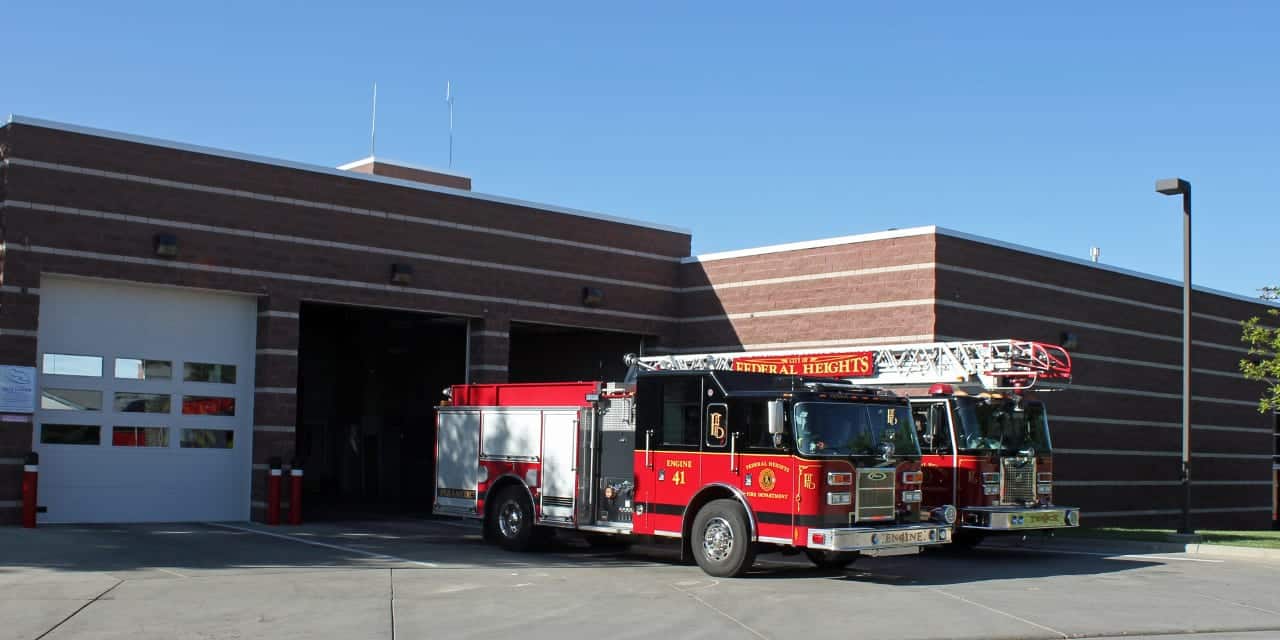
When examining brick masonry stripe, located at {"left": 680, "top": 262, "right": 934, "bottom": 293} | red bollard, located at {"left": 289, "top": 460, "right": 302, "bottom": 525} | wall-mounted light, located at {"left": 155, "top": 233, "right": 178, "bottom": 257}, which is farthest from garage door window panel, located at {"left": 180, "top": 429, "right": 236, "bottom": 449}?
brick masonry stripe, located at {"left": 680, "top": 262, "right": 934, "bottom": 293}

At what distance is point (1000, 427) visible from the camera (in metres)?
18.9

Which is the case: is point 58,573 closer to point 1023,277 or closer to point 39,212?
point 39,212

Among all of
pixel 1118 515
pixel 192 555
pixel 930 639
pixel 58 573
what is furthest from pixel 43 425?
pixel 1118 515

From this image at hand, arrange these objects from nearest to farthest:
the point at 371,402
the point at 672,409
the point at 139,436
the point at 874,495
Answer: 1. the point at 874,495
2. the point at 672,409
3. the point at 139,436
4. the point at 371,402

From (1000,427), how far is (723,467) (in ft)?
17.5

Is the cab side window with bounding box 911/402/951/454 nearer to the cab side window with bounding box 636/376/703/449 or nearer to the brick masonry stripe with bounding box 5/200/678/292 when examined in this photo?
the cab side window with bounding box 636/376/703/449

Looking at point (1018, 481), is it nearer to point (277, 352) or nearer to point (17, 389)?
point (277, 352)

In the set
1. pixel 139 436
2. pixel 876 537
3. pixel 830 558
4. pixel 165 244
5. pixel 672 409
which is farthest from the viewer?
pixel 139 436

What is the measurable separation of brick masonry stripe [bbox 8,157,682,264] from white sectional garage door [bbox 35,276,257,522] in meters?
1.83

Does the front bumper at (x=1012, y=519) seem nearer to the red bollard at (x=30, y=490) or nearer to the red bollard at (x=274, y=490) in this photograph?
the red bollard at (x=274, y=490)

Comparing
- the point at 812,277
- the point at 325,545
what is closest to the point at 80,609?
the point at 325,545

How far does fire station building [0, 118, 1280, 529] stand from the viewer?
69.5 feet

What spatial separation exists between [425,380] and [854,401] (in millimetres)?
19282

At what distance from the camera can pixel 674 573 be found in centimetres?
1606
